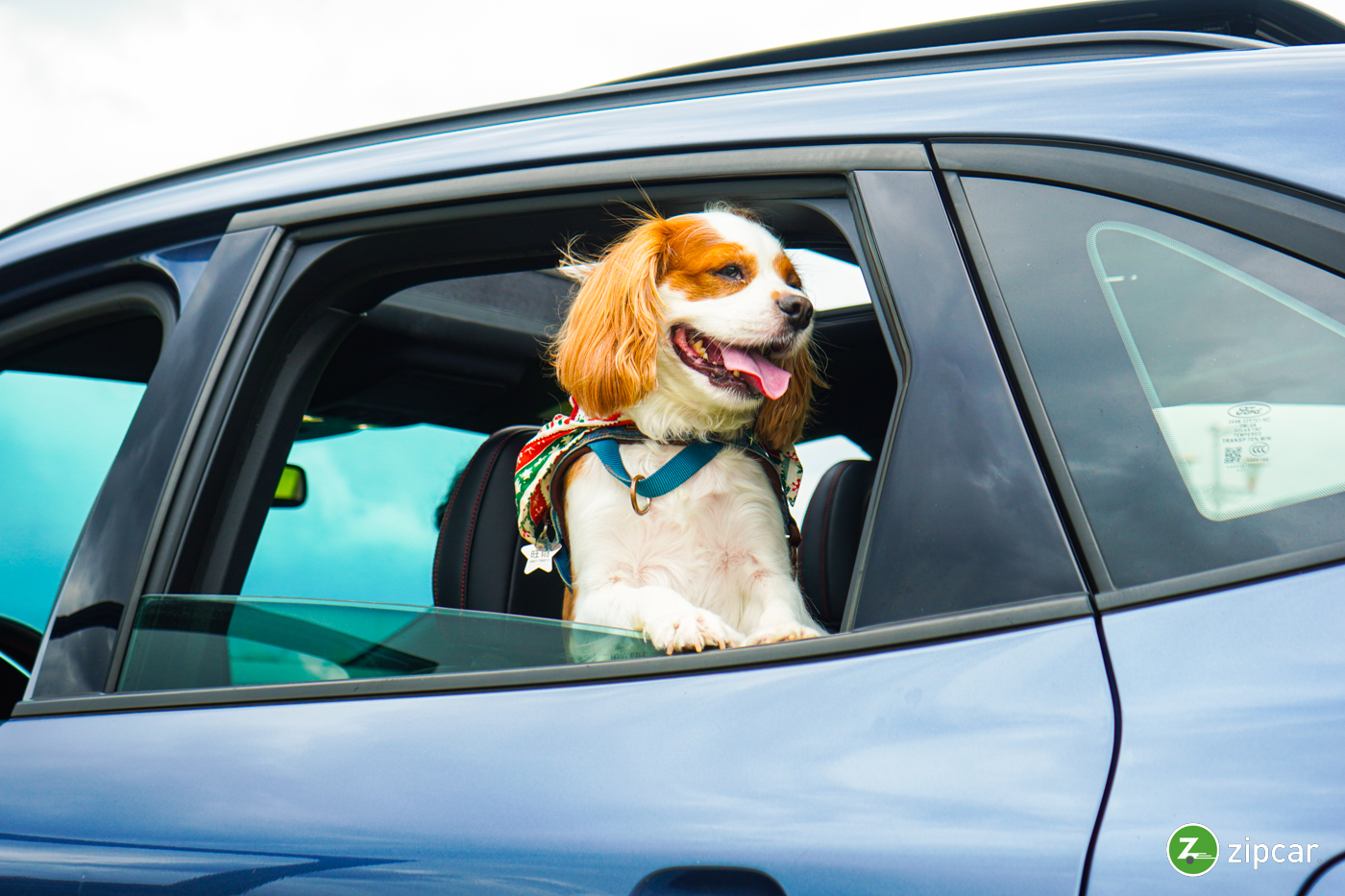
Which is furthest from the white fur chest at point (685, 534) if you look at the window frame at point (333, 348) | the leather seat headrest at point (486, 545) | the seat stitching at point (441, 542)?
the window frame at point (333, 348)

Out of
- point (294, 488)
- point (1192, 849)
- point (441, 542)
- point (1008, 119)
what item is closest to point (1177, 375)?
point (1008, 119)

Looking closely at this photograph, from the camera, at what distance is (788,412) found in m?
2.26

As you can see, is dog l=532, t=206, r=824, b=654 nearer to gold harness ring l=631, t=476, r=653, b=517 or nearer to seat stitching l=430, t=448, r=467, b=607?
gold harness ring l=631, t=476, r=653, b=517

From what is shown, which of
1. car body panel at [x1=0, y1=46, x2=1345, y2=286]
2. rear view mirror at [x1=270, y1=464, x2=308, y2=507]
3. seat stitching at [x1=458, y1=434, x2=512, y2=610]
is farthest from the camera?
rear view mirror at [x1=270, y1=464, x2=308, y2=507]

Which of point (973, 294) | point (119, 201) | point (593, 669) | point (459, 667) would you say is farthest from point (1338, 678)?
point (119, 201)

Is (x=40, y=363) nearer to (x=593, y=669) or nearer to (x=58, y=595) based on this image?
(x=58, y=595)

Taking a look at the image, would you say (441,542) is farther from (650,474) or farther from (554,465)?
(650,474)

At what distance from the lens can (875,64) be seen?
1289 mm

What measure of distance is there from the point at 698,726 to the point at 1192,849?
0.43m

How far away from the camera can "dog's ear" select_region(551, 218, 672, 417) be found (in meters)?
2.02

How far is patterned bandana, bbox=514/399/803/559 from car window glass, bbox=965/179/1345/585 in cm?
115

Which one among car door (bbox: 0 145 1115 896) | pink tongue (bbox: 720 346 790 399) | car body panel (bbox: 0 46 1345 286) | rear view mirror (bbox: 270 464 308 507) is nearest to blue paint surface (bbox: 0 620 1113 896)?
car door (bbox: 0 145 1115 896)

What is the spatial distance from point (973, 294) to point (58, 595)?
1.45m

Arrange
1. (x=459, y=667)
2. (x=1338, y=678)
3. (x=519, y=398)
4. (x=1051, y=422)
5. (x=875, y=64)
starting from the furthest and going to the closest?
(x=519, y=398) → (x=875, y=64) → (x=459, y=667) → (x=1051, y=422) → (x=1338, y=678)
